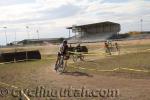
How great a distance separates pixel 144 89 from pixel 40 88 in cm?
429

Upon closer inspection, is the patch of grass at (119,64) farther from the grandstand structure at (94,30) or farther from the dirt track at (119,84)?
the grandstand structure at (94,30)

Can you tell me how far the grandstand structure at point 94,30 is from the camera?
108 m

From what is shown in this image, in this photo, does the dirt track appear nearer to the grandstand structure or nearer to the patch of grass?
the patch of grass

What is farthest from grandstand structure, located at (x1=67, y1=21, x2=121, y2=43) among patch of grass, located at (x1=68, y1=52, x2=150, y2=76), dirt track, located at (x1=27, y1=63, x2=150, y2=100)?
dirt track, located at (x1=27, y1=63, x2=150, y2=100)

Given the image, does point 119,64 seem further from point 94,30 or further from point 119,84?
point 94,30

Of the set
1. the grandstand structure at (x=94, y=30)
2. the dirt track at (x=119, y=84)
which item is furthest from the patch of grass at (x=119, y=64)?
the grandstand structure at (x=94, y=30)

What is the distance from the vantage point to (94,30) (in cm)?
11319

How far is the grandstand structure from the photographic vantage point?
10844 cm

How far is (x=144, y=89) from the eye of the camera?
12805mm

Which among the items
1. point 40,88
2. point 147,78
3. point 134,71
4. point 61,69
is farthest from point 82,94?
point 61,69

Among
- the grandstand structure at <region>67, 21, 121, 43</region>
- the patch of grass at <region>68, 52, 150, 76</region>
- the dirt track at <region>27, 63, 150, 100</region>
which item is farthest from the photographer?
the grandstand structure at <region>67, 21, 121, 43</region>

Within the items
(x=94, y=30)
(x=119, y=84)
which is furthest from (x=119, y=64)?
(x=94, y=30)

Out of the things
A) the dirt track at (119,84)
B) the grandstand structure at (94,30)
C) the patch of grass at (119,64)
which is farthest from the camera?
the grandstand structure at (94,30)

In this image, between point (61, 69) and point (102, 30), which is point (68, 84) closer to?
point (61, 69)
